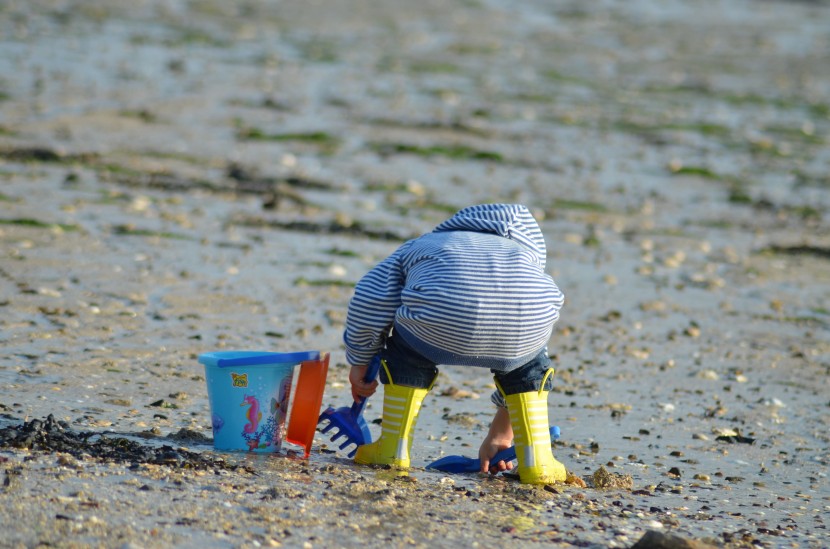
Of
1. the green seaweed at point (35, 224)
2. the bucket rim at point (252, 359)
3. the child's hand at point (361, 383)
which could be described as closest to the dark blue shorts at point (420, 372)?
the child's hand at point (361, 383)

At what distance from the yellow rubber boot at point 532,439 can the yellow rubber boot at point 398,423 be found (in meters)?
0.36

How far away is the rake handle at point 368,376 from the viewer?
4379mm

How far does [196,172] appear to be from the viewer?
396 inches

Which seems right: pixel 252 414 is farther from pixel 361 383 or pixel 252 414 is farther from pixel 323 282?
pixel 323 282

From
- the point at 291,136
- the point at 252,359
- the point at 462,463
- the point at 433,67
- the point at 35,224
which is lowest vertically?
the point at 462,463

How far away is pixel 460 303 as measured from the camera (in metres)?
4.04

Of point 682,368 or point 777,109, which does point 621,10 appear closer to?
point 777,109

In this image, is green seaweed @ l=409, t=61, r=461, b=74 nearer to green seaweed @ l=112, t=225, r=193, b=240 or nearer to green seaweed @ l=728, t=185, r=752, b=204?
green seaweed @ l=728, t=185, r=752, b=204

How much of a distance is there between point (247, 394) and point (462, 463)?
851mm

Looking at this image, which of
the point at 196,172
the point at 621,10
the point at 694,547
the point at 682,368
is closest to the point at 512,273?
the point at 694,547

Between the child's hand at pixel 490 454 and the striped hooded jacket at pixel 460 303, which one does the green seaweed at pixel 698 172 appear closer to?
the striped hooded jacket at pixel 460 303

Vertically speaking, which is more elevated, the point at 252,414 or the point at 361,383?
the point at 361,383

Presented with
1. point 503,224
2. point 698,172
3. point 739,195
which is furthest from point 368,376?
point 698,172

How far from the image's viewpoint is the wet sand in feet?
12.5
